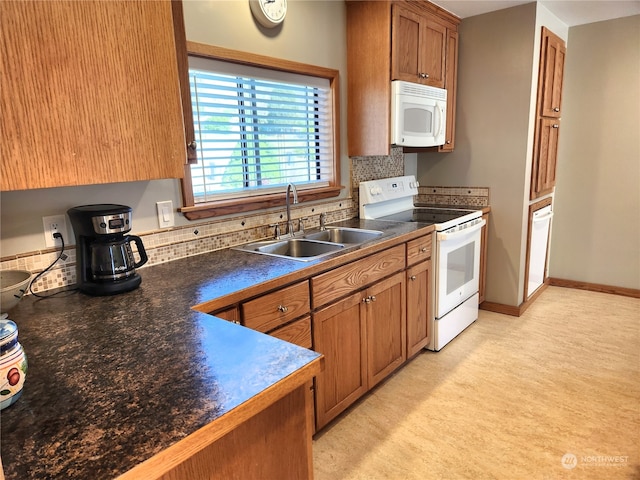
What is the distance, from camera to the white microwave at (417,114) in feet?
→ 8.98

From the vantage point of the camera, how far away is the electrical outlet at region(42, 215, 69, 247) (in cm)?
157

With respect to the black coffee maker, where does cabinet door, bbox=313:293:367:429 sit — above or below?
below

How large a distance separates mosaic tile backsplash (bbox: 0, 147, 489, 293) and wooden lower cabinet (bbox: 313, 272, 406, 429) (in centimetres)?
67

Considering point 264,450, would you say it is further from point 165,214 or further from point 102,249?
point 165,214

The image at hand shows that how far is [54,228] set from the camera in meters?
1.58

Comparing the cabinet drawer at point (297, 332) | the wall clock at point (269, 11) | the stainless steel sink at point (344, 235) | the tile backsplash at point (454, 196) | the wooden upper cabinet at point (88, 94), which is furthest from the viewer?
the tile backsplash at point (454, 196)

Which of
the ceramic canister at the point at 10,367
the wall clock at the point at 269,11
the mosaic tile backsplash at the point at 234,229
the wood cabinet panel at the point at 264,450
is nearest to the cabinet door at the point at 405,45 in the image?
the mosaic tile backsplash at the point at 234,229

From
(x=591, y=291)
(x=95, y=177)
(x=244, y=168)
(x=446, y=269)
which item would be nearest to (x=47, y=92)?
(x=95, y=177)

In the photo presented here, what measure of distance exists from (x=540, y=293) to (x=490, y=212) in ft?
3.68

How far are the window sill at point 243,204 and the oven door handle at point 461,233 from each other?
2.59ft

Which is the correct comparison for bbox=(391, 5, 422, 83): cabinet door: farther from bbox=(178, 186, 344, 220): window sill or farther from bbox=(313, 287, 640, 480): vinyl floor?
bbox=(313, 287, 640, 480): vinyl floor

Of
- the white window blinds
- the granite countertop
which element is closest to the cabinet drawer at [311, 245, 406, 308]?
the granite countertop

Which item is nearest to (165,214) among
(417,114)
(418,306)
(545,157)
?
(418,306)

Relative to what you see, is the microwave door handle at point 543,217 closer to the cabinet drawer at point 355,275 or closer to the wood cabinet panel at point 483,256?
the wood cabinet panel at point 483,256
